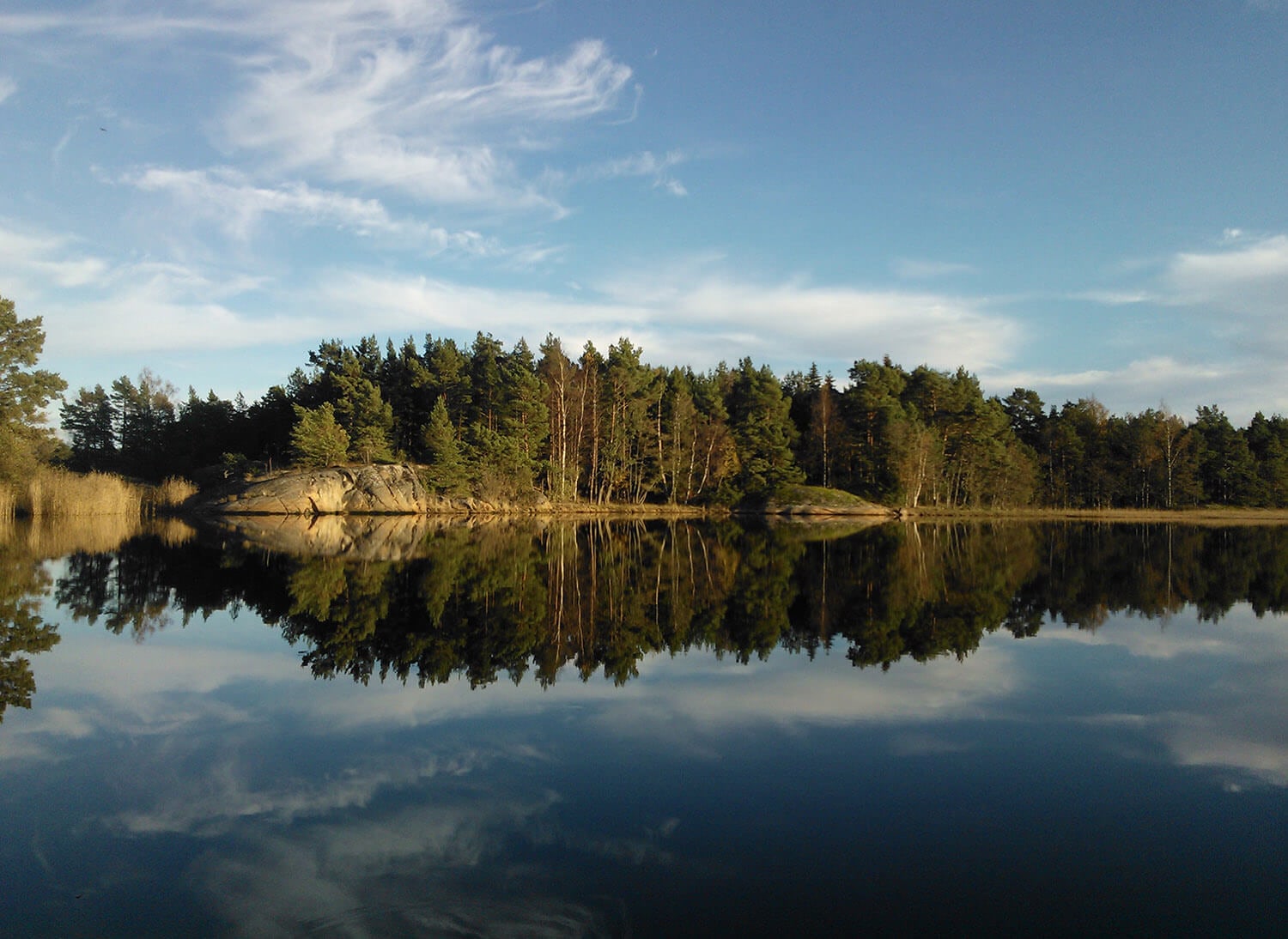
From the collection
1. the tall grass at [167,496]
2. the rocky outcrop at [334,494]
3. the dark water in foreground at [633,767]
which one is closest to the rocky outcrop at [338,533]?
the rocky outcrop at [334,494]

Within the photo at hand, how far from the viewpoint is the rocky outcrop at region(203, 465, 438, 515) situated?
5219cm

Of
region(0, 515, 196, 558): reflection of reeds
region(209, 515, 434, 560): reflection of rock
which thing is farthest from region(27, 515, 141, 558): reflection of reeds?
region(209, 515, 434, 560): reflection of rock

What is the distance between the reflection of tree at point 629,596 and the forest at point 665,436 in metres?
27.0

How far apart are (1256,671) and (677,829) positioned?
1004 centimetres

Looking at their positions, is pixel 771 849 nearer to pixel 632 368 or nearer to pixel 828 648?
pixel 828 648

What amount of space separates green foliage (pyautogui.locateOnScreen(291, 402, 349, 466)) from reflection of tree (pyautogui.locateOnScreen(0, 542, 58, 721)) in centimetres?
3423

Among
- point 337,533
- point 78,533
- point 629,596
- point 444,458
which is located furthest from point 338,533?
point 629,596

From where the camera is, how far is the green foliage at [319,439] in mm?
54344

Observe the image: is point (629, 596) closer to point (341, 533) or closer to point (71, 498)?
point (341, 533)

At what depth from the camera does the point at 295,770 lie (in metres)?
6.86

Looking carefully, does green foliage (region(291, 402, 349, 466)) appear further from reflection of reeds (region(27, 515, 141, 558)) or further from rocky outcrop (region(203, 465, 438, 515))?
reflection of reeds (region(27, 515, 141, 558))

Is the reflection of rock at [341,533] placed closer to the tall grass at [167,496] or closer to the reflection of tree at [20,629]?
the reflection of tree at [20,629]

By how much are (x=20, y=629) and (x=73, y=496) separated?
35980mm

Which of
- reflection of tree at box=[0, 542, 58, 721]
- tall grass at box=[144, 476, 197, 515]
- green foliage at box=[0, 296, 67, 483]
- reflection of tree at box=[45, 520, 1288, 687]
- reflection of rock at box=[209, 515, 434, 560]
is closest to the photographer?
reflection of tree at box=[0, 542, 58, 721]
